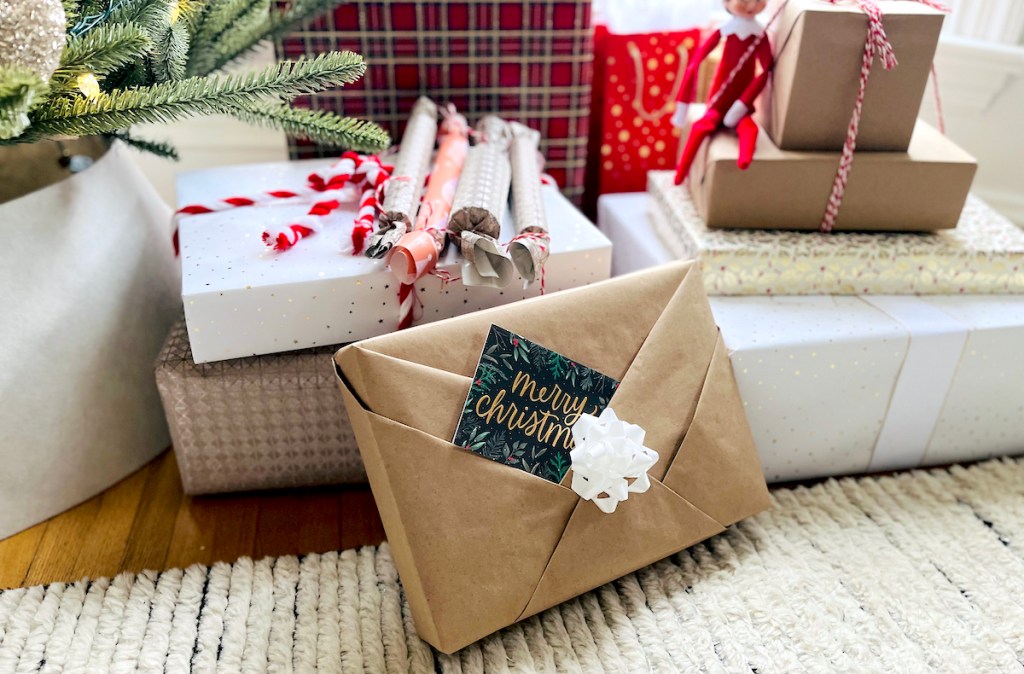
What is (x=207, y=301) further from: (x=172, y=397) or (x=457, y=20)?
(x=457, y=20)

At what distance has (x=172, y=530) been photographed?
88 centimetres

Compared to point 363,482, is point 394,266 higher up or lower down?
higher up

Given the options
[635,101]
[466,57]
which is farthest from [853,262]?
[466,57]

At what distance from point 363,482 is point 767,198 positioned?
59 centimetres

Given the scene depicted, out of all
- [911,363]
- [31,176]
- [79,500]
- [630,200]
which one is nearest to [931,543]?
[911,363]

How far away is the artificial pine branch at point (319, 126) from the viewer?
2.72 ft

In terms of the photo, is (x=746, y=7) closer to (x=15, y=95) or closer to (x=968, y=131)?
(x=968, y=131)

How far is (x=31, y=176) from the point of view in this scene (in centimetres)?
93

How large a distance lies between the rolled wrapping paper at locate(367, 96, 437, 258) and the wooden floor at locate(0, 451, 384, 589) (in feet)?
1.00

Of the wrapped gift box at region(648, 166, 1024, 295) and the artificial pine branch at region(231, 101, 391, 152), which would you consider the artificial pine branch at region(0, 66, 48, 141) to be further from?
the wrapped gift box at region(648, 166, 1024, 295)

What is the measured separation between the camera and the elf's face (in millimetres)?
933

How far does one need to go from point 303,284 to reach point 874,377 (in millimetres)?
636

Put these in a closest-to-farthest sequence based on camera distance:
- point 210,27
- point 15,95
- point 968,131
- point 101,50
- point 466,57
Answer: point 15,95
point 101,50
point 210,27
point 466,57
point 968,131

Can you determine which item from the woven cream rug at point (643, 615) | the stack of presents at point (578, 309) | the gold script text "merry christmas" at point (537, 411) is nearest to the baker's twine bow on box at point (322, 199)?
the stack of presents at point (578, 309)
